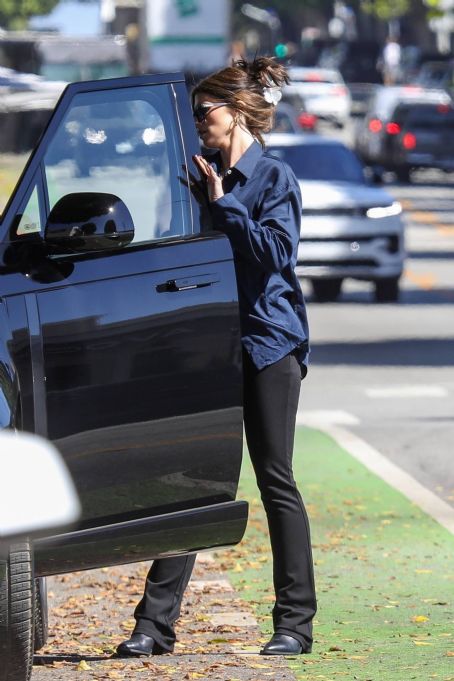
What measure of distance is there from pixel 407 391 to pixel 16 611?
896 cm

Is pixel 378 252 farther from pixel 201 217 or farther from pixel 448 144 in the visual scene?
pixel 448 144

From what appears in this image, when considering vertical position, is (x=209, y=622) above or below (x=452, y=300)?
above

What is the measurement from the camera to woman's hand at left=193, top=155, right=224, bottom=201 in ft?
18.3

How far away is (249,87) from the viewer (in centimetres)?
585

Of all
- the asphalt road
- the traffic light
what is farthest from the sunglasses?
the asphalt road

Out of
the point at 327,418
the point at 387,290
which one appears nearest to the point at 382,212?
the point at 387,290

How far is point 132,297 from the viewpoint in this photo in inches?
203

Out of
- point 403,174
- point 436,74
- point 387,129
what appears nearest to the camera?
point 387,129

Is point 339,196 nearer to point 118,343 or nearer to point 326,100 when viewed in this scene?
point 118,343

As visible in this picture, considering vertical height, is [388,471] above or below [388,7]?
above

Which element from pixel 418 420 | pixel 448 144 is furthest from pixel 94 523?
pixel 448 144

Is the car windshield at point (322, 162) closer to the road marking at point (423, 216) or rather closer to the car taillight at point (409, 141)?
the road marking at point (423, 216)

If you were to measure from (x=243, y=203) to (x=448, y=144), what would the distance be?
34.6 m

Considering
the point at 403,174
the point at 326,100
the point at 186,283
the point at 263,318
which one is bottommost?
the point at 326,100
